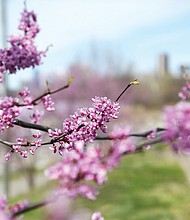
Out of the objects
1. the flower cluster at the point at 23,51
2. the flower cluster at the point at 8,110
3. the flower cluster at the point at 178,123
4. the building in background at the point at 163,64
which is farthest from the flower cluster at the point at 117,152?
the building in background at the point at 163,64

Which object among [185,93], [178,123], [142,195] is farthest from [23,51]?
[142,195]

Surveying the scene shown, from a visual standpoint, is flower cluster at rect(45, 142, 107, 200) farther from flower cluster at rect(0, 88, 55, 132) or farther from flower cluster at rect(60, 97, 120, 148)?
flower cluster at rect(60, 97, 120, 148)

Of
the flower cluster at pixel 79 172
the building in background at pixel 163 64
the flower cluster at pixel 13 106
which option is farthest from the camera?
the building in background at pixel 163 64

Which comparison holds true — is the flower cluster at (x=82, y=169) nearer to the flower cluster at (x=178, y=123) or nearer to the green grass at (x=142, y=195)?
the flower cluster at (x=178, y=123)

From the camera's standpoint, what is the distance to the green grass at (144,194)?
14008mm

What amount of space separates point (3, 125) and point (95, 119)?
521 mm

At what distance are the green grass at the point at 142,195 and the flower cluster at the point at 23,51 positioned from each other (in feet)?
22.0

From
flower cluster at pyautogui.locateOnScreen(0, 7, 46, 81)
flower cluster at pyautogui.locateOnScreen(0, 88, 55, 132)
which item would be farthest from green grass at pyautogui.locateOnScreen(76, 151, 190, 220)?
flower cluster at pyautogui.locateOnScreen(0, 88, 55, 132)

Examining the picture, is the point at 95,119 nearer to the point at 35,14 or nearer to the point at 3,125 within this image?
the point at 3,125

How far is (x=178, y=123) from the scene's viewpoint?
6.05ft

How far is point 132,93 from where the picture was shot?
1540 inches

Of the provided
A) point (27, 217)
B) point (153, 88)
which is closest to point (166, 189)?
point (27, 217)

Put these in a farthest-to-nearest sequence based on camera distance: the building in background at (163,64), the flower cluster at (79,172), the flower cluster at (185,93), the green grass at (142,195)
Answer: the building in background at (163,64) → the green grass at (142,195) → the flower cluster at (185,93) → the flower cluster at (79,172)

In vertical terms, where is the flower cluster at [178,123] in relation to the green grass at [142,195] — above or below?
above
